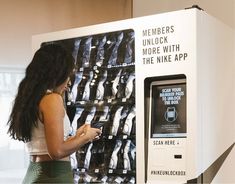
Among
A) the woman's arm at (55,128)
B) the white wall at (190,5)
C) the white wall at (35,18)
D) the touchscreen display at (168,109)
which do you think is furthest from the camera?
the white wall at (35,18)

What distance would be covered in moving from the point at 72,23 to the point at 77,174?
5.99 feet

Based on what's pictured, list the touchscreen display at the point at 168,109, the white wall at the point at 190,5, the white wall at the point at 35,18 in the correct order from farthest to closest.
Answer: the white wall at the point at 35,18
the white wall at the point at 190,5
the touchscreen display at the point at 168,109

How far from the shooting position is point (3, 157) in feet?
12.2

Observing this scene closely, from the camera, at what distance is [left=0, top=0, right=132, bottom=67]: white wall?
3768mm

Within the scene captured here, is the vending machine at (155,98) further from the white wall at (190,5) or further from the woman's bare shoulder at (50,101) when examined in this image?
the woman's bare shoulder at (50,101)

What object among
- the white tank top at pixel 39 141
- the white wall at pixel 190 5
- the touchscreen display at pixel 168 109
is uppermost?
the white wall at pixel 190 5

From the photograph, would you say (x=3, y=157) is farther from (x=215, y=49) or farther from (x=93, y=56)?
(x=215, y=49)

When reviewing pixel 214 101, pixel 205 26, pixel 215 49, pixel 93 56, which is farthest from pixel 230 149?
pixel 93 56

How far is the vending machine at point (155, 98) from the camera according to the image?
2279 mm

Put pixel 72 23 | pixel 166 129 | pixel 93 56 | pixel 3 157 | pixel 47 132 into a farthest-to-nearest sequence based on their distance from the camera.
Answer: pixel 72 23 → pixel 3 157 → pixel 93 56 → pixel 166 129 → pixel 47 132

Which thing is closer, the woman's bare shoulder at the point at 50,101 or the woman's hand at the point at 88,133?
the woman's bare shoulder at the point at 50,101

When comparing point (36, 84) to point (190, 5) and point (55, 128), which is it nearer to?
point (55, 128)

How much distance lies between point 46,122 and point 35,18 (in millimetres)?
1914

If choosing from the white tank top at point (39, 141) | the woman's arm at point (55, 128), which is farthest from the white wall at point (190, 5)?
the white tank top at point (39, 141)
